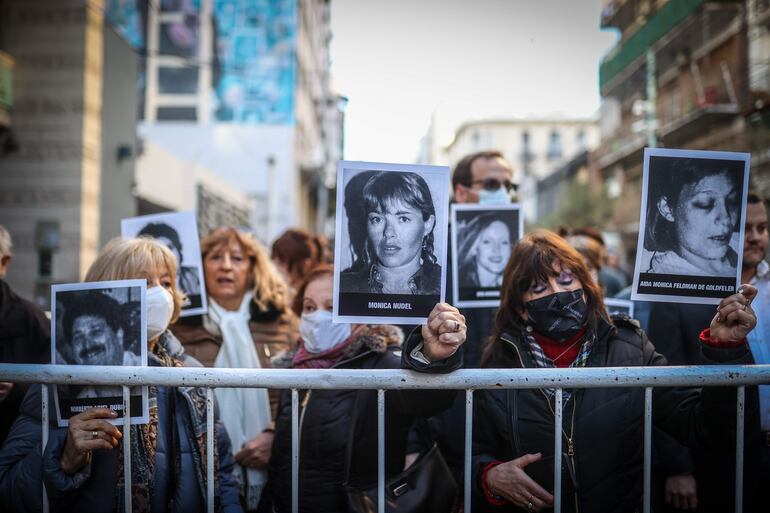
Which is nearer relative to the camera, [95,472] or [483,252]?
[95,472]

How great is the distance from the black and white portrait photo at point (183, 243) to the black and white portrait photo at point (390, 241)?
141cm

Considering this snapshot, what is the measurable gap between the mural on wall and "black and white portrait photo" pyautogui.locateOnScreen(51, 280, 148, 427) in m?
25.5

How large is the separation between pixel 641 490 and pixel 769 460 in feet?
2.35

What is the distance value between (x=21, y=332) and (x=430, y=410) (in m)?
1.99

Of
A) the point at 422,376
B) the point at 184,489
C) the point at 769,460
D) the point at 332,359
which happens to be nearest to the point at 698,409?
the point at 769,460

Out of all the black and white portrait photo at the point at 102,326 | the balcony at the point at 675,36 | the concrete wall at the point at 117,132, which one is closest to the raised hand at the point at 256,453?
the black and white portrait photo at the point at 102,326

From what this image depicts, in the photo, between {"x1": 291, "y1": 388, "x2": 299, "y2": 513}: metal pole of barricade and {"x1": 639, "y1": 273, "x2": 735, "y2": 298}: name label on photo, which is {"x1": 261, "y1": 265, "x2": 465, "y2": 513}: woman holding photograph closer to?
{"x1": 291, "y1": 388, "x2": 299, "y2": 513}: metal pole of barricade

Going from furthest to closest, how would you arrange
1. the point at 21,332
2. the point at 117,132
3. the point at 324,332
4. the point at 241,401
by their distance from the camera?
the point at 117,132, the point at 241,401, the point at 21,332, the point at 324,332

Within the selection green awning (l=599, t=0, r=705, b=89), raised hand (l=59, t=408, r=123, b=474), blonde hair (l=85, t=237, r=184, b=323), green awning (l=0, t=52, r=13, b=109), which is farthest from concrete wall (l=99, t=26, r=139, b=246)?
green awning (l=599, t=0, r=705, b=89)

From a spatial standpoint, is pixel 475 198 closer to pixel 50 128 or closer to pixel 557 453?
pixel 557 453

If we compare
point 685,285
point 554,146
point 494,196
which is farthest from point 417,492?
point 554,146

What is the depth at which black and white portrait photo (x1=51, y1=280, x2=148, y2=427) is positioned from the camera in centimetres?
189

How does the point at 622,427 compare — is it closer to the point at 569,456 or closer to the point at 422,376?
the point at 569,456

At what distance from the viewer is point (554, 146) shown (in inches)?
2717
